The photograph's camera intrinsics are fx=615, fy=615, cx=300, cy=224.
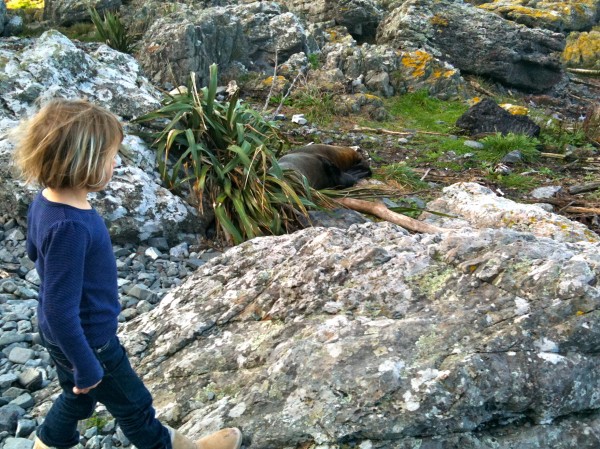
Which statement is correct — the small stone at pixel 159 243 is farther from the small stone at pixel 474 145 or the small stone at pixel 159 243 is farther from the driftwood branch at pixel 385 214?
the small stone at pixel 474 145

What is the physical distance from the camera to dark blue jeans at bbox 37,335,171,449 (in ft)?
7.50

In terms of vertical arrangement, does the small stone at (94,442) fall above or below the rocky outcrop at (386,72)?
above

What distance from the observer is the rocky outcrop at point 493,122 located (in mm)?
9414

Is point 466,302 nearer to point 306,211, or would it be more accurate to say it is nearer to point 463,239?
point 463,239

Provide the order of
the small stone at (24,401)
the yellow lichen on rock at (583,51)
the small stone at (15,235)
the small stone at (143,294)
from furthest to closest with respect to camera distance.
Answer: the yellow lichen on rock at (583,51), the small stone at (15,235), the small stone at (143,294), the small stone at (24,401)

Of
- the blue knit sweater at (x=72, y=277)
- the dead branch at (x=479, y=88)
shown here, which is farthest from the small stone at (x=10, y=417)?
the dead branch at (x=479, y=88)

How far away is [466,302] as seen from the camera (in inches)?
105

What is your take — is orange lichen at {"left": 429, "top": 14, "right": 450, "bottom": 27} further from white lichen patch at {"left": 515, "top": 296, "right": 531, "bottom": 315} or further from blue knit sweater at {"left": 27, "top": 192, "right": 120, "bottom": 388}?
blue knit sweater at {"left": 27, "top": 192, "right": 120, "bottom": 388}

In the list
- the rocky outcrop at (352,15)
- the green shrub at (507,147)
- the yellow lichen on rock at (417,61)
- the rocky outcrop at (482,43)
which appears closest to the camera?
the green shrub at (507,147)

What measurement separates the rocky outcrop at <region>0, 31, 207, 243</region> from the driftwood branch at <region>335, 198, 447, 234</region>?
4.73ft

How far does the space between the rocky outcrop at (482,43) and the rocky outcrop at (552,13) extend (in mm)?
4331

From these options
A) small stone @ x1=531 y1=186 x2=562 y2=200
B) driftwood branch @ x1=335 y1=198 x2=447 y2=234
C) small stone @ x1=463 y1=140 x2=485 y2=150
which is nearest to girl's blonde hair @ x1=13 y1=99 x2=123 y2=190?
driftwood branch @ x1=335 y1=198 x2=447 y2=234

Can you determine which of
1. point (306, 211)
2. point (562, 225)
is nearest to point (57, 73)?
point (306, 211)

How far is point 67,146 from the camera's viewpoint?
2.06m
